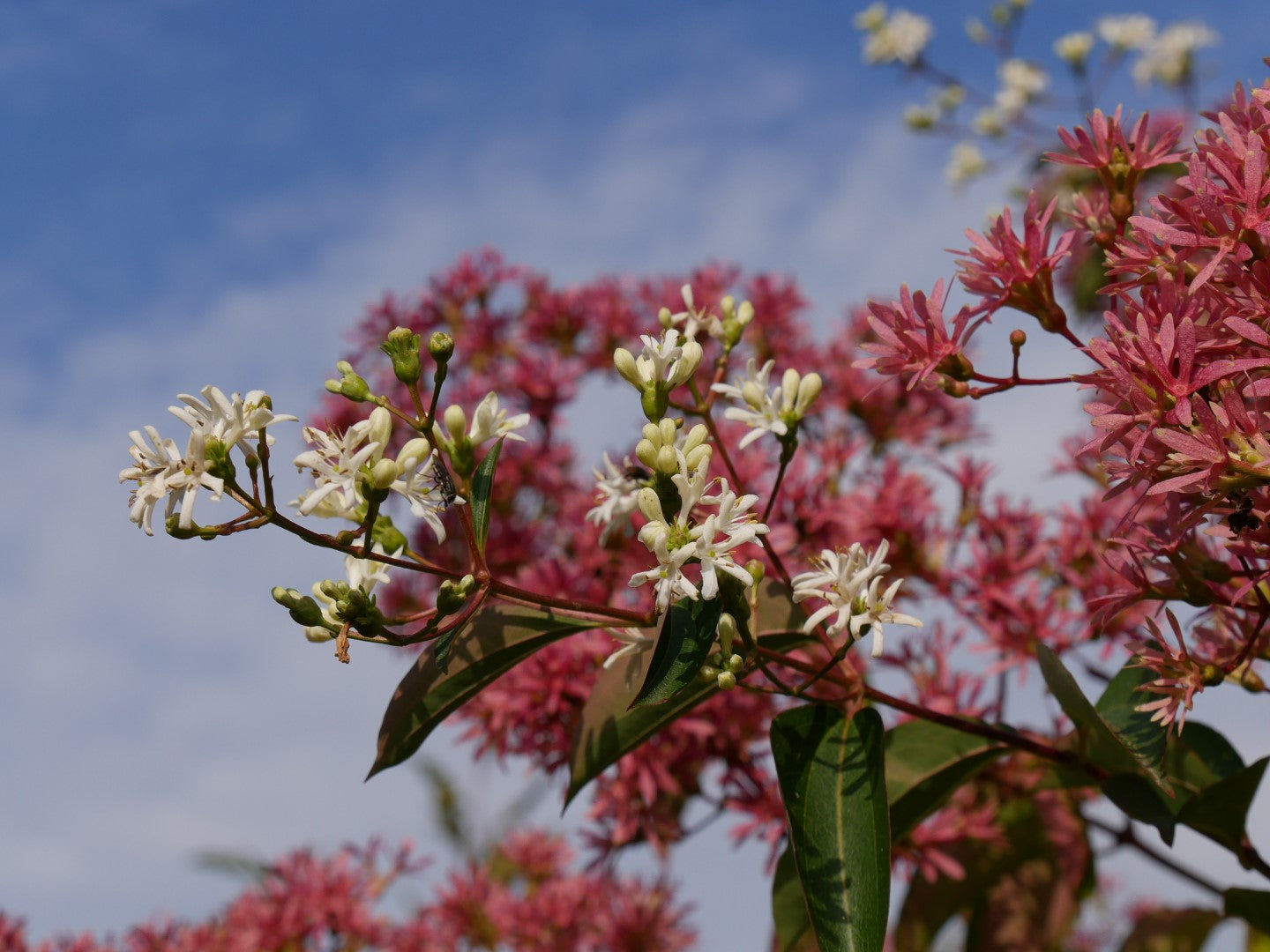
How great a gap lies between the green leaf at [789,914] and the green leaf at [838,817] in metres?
0.38

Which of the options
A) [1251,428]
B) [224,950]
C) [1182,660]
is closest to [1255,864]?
[1182,660]

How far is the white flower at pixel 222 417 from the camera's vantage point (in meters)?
1.17

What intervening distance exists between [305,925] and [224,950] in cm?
27

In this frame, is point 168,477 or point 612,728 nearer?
point 168,477

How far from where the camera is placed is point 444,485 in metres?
1.33

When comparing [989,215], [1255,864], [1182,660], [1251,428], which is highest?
[989,215]

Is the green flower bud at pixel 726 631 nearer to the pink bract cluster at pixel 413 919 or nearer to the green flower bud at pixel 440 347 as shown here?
the green flower bud at pixel 440 347

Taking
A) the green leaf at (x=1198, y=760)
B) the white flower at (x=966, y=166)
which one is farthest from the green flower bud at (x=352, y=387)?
the white flower at (x=966, y=166)

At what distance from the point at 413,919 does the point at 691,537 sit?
3.14m

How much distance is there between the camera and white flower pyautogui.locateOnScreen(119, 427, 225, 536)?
3.75 ft

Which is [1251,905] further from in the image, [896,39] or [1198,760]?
[896,39]

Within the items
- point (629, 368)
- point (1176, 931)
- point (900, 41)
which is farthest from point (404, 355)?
point (900, 41)

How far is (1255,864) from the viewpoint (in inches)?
60.0

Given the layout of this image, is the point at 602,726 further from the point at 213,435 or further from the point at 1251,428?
the point at 1251,428
